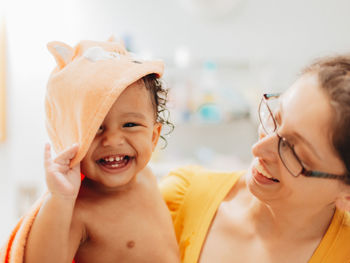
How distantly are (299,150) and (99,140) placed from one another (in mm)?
461

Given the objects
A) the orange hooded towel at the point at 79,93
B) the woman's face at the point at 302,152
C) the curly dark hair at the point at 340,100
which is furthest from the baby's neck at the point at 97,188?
the curly dark hair at the point at 340,100

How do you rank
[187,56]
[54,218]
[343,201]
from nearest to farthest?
[54,218]
[343,201]
[187,56]

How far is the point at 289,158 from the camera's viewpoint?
2.61ft

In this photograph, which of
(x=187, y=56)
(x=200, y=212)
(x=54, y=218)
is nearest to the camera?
(x=54, y=218)

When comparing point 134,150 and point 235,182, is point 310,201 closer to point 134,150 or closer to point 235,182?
point 235,182

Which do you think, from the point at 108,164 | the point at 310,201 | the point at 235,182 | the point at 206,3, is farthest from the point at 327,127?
the point at 206,3

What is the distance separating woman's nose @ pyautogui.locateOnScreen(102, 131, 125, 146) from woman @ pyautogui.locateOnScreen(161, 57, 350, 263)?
1.06 feet

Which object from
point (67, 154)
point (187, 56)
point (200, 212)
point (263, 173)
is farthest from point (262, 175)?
point (187, 56)

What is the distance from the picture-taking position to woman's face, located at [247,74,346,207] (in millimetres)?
737

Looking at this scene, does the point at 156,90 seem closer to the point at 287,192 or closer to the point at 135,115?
the point at 135,115

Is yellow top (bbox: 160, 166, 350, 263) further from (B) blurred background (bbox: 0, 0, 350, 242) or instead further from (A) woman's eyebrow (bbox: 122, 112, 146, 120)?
(B) blurred background (bbox: 0, 0, 350, 242)

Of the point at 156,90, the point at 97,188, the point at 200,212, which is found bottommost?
the point at 200,212

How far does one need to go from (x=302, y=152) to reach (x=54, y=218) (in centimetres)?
56

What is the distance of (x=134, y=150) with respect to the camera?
851 mm
